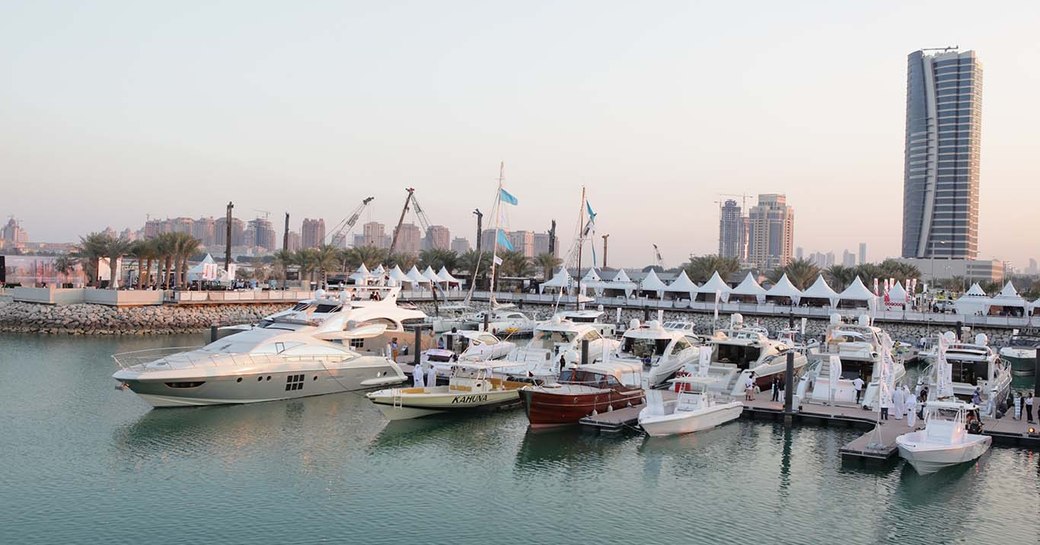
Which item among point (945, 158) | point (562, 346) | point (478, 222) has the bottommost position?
point (562, 346)

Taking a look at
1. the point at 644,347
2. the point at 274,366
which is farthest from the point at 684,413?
the point at 274,366

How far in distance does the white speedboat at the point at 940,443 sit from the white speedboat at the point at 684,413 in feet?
18.2

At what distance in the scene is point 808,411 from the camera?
93.1 feet

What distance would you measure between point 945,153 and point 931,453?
6752 inches

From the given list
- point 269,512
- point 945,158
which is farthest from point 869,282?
point 945,158

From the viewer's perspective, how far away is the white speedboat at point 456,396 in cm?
2717

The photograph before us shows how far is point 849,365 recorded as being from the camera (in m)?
33.3

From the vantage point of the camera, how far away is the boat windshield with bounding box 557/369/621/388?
95.8 ft

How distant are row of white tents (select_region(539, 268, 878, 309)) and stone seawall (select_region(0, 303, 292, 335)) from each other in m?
27.6

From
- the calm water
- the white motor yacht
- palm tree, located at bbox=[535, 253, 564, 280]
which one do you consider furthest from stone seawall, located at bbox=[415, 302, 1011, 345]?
the calm water

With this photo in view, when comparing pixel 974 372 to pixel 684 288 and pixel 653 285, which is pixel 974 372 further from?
pixel 653 285

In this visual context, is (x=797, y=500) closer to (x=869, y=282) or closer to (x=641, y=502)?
(x=641, y=502)

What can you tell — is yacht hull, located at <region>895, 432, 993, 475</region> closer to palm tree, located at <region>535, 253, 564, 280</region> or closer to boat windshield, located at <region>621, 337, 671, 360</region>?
boat windshield, located at <region>621, 337, 671, 360</region>

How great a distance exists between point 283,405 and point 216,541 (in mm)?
13686
